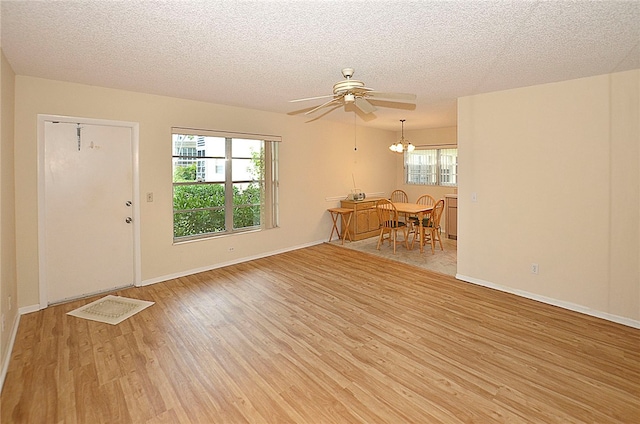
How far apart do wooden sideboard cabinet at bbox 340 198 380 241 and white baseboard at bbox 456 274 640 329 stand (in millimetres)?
2689

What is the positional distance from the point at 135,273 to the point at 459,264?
4.37 metres

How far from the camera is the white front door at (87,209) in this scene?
144 inches

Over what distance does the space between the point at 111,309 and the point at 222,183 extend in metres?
2.34

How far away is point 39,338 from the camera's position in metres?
2.95

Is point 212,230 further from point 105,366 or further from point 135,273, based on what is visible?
point 105,366

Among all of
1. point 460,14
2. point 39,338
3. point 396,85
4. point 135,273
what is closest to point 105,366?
point 39,338

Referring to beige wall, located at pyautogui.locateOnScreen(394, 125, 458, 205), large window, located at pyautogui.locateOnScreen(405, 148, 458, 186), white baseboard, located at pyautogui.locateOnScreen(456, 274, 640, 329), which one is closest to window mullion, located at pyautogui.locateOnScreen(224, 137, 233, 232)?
white baseboard, located at pyautogui.locateOnScreen(456, 274, 640, 329)

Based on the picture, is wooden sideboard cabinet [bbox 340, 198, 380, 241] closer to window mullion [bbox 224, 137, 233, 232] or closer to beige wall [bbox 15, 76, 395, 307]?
beige wall [bbox 15, 76, 395, 307]

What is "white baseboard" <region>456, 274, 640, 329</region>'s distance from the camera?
10.7 ft

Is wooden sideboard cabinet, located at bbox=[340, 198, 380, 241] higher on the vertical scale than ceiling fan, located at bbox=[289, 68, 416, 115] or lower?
lower

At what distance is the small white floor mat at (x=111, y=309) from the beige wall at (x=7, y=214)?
565 mm

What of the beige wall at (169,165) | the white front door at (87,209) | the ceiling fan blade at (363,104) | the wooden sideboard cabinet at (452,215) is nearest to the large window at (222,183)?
the beige wall at (169,165)

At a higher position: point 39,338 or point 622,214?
point 622,214

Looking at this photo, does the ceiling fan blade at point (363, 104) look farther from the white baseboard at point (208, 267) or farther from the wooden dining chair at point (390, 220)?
the white baseboard at point (208, 267)
